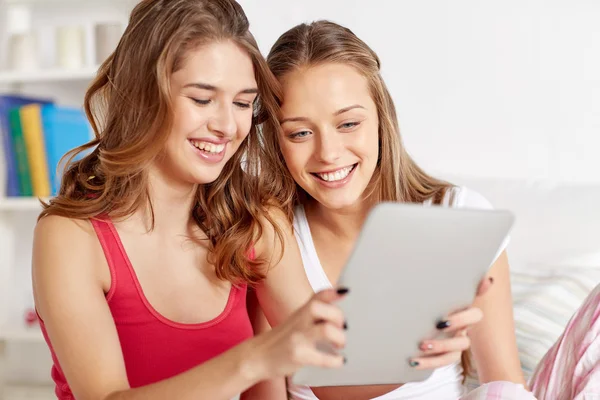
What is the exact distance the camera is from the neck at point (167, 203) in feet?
4.68

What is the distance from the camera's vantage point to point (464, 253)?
971 mm

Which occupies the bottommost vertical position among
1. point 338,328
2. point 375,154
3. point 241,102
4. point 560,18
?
point 338,328

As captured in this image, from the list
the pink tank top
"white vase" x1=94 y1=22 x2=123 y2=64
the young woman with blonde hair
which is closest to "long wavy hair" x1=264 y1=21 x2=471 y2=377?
the young woman with blonde hair

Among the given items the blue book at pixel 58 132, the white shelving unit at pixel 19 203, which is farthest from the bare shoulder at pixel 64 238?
the white shelving unit at pixel 19 203

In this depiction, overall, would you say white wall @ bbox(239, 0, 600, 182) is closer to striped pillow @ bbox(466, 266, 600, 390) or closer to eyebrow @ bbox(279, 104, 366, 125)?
striped pillow @ bbox(466, 266, 600, 390)

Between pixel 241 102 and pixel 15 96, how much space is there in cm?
143

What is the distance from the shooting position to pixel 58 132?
2490 millimetres

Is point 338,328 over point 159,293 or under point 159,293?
over

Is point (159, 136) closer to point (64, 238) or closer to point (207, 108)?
point (207, 108)

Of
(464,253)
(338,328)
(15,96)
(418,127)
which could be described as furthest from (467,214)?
(15,96)

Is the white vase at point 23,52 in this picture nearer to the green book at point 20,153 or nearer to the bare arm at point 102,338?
the green book at point 20,153

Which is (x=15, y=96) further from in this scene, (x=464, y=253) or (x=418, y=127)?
(x=464, y=253)

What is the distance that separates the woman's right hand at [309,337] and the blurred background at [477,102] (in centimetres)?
131

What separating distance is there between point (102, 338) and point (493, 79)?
160 cm
